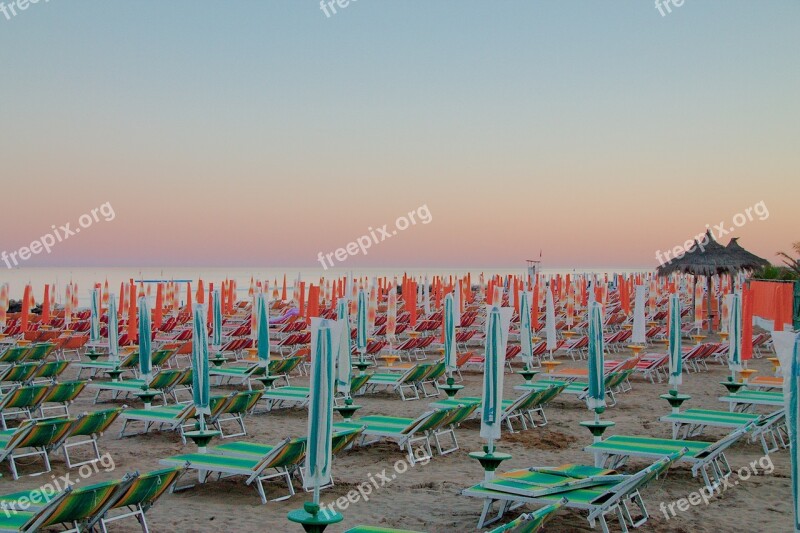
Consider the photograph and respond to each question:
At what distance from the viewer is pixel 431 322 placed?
21.1 meters

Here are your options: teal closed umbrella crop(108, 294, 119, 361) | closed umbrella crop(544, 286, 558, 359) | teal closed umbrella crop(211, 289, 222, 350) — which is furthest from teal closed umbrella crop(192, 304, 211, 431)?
teal closed umbrella crop(211, 289, 222, 350)

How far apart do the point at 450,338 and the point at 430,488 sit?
4147 millimetres

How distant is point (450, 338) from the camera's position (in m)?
10.8

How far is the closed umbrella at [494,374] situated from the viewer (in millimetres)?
5848

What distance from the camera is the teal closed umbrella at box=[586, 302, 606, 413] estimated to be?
727cm

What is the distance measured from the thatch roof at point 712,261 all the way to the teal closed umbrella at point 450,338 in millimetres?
11518

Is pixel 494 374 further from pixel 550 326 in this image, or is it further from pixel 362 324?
pixel 362 324

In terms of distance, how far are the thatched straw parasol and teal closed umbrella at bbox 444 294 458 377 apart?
11469 millimetres

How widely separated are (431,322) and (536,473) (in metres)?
15.2

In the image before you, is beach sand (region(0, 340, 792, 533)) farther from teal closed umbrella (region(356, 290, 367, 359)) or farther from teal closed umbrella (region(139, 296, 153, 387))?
teal closed umbrella (region(356, 290, 367, 359))

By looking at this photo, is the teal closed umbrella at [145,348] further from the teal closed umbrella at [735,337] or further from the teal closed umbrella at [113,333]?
the teal closed umbrella at [735,337]

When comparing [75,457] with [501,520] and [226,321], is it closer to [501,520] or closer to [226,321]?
[501,520]

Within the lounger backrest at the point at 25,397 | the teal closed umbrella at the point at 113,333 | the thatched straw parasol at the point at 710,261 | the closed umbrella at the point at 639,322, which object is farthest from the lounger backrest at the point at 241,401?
the thatched straw parasol at the point at 710,261

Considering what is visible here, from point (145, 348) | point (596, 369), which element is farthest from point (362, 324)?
point (596, 369)
